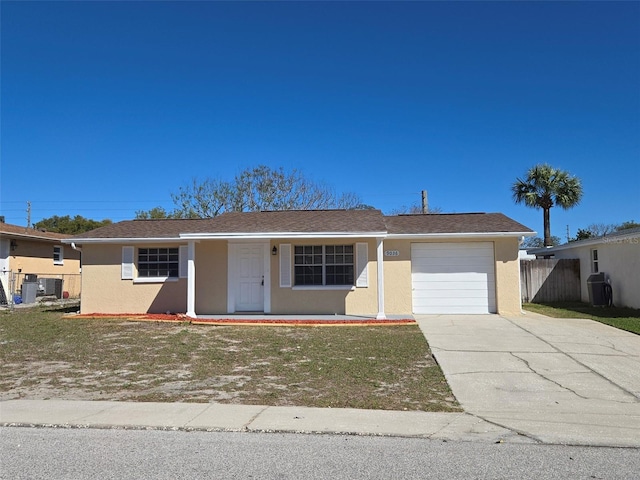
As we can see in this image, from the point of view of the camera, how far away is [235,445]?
5.20m

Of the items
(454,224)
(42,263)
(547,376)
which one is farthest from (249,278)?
(42,263)

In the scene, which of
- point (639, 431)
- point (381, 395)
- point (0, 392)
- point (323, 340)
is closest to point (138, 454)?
point (381, 395)

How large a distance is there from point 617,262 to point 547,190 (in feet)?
49.4

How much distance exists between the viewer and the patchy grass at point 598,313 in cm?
1402

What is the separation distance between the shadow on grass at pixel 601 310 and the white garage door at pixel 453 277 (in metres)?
3.47

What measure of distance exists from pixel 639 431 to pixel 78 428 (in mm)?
6236

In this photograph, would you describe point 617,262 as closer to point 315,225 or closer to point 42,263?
point 315,225

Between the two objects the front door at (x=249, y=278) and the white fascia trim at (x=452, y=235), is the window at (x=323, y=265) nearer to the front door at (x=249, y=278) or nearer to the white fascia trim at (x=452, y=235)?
the front door at (x=249, y=278)

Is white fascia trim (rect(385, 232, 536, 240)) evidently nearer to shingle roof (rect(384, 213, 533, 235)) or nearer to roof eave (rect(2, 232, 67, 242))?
shingle roof (rect(384, 213, 533, 235))

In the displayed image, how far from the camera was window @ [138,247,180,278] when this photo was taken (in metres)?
17.3

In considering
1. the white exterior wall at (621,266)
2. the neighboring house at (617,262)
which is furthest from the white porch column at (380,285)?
the white exterior wall at (621,266)

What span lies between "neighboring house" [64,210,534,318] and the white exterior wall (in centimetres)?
444

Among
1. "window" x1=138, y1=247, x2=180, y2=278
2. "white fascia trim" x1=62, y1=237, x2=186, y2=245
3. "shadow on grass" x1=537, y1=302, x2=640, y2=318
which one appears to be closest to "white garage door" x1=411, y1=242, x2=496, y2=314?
"shadow on grass" x1=537, y1=302, x2=640, y2=318

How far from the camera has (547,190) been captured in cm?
3253
